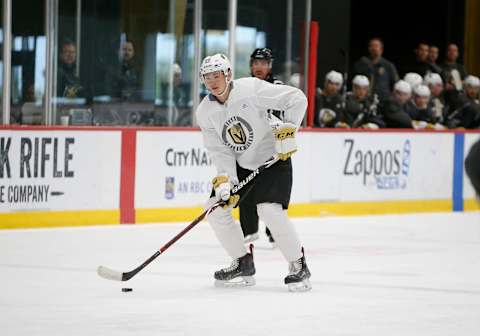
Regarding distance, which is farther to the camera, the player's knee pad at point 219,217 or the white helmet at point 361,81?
the white helmet at point 361,81

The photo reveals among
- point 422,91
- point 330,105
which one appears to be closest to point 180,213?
point 330,105

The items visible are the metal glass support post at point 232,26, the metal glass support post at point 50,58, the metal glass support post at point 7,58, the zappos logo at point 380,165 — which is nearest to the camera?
the metal glass support post at point 7,58

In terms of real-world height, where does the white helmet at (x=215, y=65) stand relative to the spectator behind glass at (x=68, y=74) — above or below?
above

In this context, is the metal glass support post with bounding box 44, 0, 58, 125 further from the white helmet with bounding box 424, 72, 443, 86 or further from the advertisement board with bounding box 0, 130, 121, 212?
the white helmet with bounding box 424, 72, 443, 86

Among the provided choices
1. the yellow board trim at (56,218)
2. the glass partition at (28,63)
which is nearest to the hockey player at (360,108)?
the glass partition at (28,63)

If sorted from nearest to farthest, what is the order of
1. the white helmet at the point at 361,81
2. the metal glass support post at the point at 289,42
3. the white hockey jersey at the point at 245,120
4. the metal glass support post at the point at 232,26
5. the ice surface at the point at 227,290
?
1. the ice surface at the point at 227,290
2. the white hockey jersey at the point at 245,120
3. the metal glass support post at the point at 232,26
4. the metal glass support post at the point at 289,42
5. the white helmet at the point at 361,81

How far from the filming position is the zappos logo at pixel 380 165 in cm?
1150

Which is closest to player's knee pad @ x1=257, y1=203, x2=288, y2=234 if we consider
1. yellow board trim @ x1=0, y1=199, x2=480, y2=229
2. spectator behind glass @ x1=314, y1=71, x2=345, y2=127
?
yellow board trim @ x1=0, y1=199, x2=480, y2=229

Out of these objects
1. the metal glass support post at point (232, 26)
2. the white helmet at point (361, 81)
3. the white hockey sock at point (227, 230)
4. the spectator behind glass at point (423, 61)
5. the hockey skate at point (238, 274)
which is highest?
the metal glass support post at point (232, 26)

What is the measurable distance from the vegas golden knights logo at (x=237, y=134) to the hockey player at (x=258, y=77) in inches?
50.5

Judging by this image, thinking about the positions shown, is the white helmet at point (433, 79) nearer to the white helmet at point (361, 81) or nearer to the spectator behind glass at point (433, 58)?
the spectator behind glass at point (433, 58)

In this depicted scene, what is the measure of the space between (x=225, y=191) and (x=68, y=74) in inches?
201

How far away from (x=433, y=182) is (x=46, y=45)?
4.37m

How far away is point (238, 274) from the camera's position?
6359 millimetres
